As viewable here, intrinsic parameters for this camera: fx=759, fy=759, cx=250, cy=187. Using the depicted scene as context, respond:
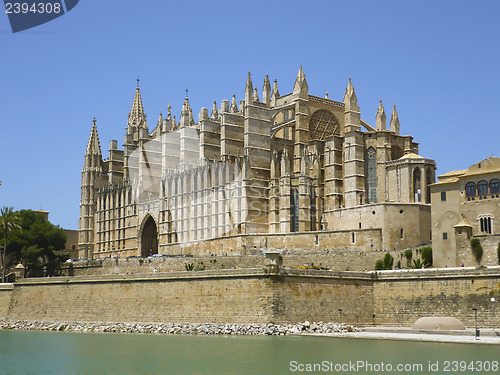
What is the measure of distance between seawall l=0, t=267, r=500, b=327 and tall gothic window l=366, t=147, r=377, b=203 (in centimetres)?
1477

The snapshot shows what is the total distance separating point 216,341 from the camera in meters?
34.5

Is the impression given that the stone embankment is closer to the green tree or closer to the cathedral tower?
the green tree

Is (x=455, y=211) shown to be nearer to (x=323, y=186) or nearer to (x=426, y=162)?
(x=426, y=162)

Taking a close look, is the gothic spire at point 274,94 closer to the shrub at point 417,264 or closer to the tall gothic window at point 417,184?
the tall gothic window at point 417,184

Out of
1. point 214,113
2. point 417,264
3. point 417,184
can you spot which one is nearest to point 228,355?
point 417,264

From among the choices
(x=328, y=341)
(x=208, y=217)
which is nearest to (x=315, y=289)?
(x=328, y=341)

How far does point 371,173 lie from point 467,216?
48.4 ft

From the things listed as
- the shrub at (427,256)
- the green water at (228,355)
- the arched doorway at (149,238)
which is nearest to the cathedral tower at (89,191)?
the arched doorway at (149,238)

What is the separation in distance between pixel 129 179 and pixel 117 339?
4012cm

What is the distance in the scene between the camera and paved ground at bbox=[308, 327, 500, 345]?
3164 cm

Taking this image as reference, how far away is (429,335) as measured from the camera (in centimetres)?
3409

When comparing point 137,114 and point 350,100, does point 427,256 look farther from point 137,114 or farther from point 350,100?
point 137,114

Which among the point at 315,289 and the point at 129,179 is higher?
the point at 129,179

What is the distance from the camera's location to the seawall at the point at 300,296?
37281mm
